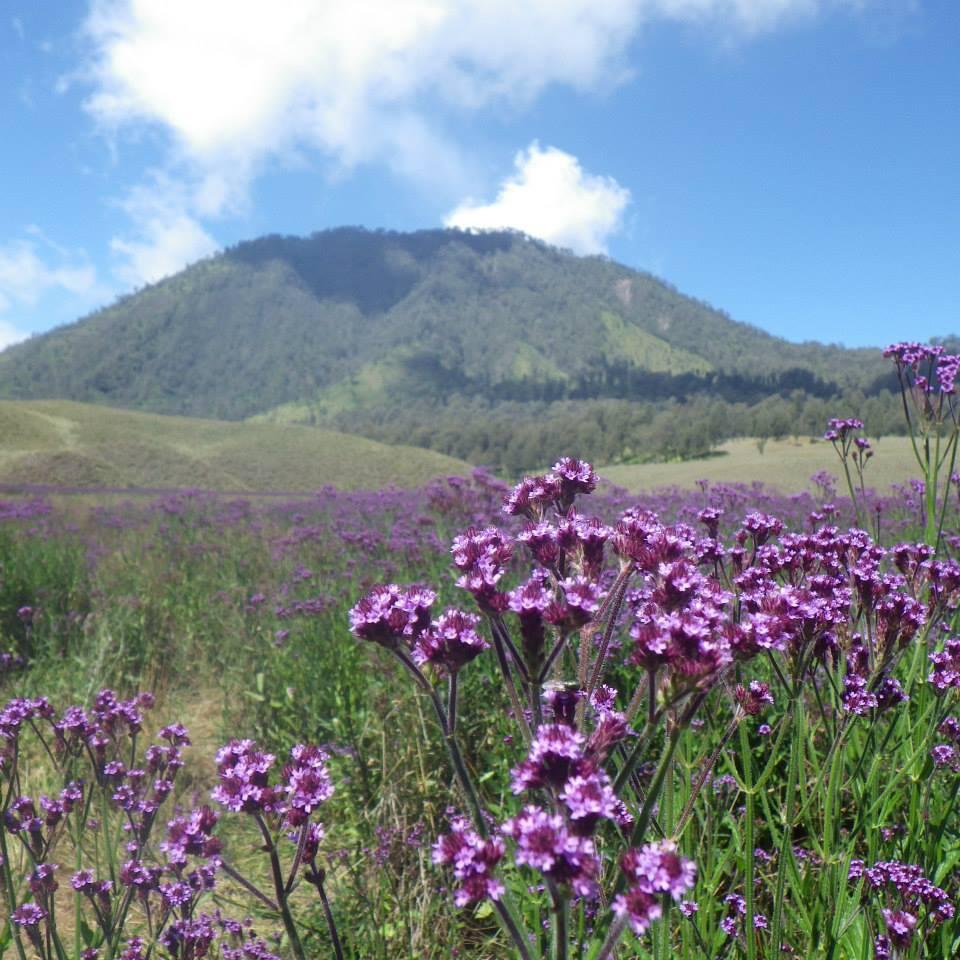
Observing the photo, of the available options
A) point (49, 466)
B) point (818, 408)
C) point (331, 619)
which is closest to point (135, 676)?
point (331, 619)

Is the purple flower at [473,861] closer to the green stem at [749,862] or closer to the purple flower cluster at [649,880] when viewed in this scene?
the purple flower cluster at [649,880]

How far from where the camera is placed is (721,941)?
2.37 metres

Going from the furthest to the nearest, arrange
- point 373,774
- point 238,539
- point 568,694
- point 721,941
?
point 238,539 → point 373,774 → point 721,941 → point 568,694

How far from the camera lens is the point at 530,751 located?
1365mm

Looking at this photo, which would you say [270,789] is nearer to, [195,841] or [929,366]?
[195,841]

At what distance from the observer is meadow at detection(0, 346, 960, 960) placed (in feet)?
4.82

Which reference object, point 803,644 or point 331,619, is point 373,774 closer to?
point 331,619

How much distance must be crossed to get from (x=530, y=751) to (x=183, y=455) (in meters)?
37.8

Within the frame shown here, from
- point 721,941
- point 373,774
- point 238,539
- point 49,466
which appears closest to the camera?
point 721,941

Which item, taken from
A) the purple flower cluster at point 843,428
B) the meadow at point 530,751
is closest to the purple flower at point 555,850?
the meadow at point 530,751

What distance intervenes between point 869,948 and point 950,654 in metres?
1.12

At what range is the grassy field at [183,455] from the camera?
27.5 m

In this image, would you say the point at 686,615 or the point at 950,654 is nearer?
the point at 686,615

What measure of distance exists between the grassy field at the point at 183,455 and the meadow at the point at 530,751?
17425mm
